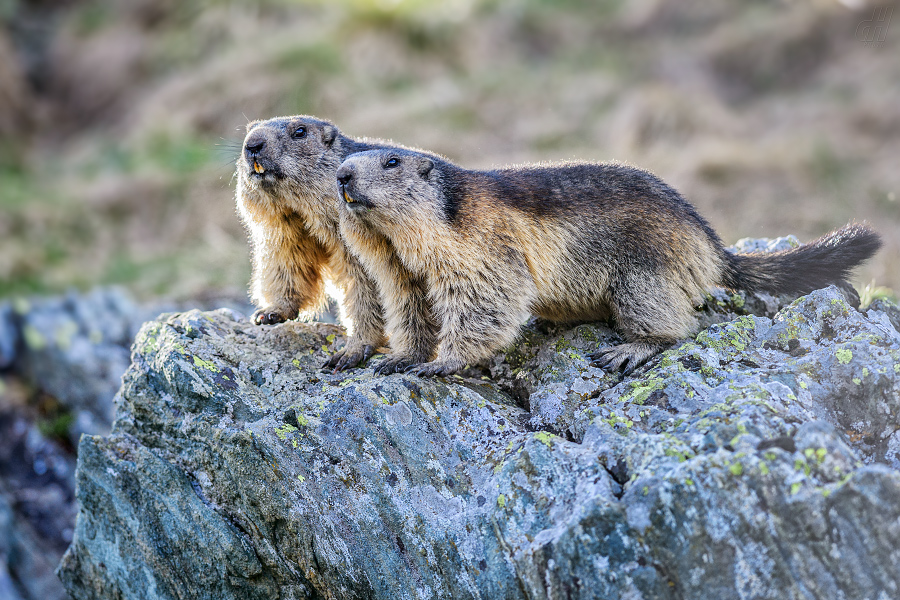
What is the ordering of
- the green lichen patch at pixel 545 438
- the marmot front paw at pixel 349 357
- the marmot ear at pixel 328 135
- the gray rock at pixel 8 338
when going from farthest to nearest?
the gray rock at pixel 8 338
the marmot ear at pixel 328 135
the marmot front paw at pixel 349 357
the green lichen patch at pixel 545 438

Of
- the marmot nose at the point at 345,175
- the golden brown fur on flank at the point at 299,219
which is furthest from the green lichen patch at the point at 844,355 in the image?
the marmot nose at the point at 345,175

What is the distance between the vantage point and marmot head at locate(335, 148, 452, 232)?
6648 mm

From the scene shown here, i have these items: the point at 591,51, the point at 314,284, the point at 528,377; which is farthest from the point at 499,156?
the point at 528,377

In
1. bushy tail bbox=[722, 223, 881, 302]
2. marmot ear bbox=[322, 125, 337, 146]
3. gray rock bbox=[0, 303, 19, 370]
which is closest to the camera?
bushy tail bbox=[722, 223, 881, 302]

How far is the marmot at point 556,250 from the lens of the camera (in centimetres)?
672

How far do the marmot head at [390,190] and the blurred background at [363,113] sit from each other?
6.25m

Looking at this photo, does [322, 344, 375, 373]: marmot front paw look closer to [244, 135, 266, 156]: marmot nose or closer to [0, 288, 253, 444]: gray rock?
[244, 135, 266, 156]: marmot nose

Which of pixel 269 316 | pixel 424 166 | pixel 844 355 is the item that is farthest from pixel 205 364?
pixel 844 355

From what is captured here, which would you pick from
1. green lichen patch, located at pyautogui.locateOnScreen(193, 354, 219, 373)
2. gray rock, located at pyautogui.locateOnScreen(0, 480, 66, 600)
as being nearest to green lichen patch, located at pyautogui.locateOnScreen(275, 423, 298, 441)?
green lichen patch, located at pyautogui.locateOnScreen(193, 354, 219, 373)

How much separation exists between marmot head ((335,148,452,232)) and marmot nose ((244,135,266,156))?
3.92 ft

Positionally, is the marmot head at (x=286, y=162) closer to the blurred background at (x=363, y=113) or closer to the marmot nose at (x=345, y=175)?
the marmot nose at (x=345, y=175)

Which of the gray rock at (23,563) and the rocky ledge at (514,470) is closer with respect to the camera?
the rocky ledge at (514,470)

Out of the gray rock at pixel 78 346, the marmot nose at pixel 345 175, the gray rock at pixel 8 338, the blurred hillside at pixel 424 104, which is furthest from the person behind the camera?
the blurred hillside at pixel 424 104

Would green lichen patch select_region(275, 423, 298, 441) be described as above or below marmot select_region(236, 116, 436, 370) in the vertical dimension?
below
